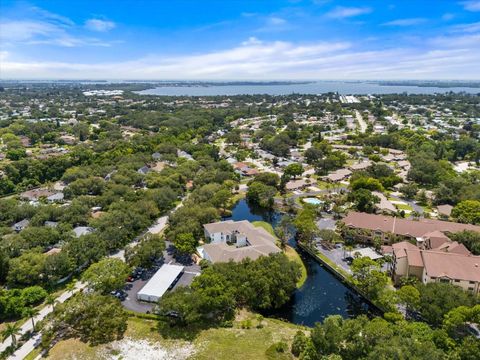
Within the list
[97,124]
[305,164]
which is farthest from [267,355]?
[97,124]

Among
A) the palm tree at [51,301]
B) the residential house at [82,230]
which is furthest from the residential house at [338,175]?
the palm tree at [51,301]

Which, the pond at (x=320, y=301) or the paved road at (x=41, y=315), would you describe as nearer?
the paved road at (x=41, y=315)

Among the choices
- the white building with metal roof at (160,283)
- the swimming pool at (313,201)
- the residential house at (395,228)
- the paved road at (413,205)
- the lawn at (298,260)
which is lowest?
the lawn at (298,260)

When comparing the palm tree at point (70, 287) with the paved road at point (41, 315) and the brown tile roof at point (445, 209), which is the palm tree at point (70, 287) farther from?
the brown tile roof at point (445, 209)

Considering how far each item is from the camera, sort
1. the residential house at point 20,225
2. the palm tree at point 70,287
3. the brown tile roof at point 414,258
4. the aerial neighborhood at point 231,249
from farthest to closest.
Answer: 1. the residential house at point 20,225
2. the brown tile roof at point 414,258
3. the palm tree at point 70,287
4. the aerial neighborhood at point 231,249

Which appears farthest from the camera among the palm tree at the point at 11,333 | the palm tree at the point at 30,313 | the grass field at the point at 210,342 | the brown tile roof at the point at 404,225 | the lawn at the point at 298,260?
the brown tile roof at the point at 404,225

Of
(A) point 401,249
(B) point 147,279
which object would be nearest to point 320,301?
(A) point 401,249

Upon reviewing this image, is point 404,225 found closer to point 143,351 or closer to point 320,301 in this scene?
point 320,301

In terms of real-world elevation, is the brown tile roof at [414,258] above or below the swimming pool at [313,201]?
above
